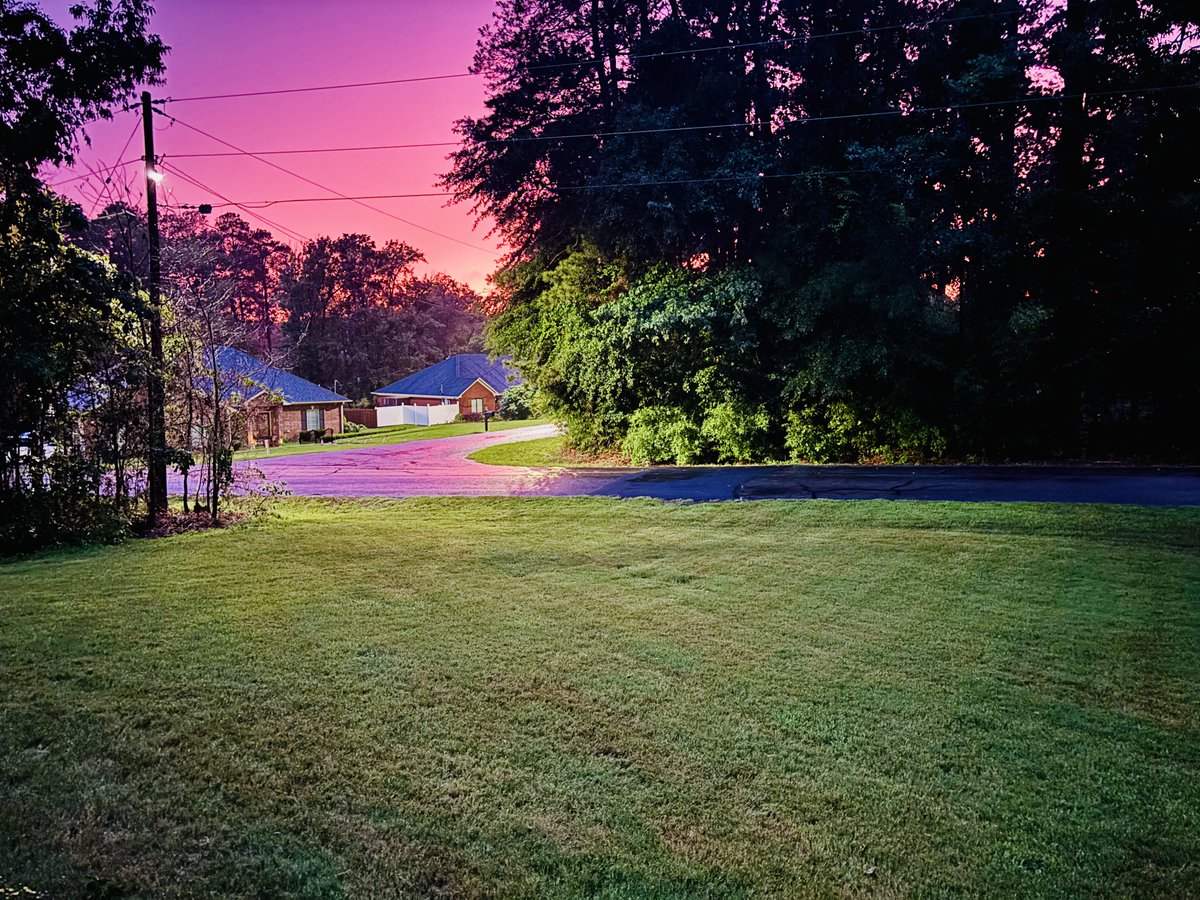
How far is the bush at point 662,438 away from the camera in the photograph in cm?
1856

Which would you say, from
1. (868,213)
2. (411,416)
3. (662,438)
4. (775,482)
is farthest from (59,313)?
(411,416)

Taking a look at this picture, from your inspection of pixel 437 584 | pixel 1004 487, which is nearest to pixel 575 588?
pixel 437 584

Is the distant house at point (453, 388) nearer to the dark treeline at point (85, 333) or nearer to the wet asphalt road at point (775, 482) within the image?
the wet asphalt road at point (775, 482)

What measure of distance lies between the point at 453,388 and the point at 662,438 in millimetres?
38074

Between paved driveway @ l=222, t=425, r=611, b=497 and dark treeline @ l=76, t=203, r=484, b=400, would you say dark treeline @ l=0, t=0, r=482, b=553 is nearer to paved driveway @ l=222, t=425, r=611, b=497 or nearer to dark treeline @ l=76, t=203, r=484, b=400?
paved driveway @ l=222, t=425, r=611, b=497

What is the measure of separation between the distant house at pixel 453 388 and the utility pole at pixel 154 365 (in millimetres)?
42485

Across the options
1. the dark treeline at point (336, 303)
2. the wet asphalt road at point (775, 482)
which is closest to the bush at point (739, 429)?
the wet asphalt road at point (775, 482)

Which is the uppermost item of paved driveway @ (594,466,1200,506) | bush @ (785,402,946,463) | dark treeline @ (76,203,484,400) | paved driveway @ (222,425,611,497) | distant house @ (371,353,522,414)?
dark treeline @ (76,203,484,400)

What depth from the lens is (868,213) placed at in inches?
642

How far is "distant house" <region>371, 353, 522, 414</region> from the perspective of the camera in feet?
179

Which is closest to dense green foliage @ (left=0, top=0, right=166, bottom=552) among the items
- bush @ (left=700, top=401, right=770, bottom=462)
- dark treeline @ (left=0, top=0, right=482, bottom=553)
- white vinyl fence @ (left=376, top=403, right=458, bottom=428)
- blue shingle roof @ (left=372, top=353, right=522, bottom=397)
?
dark treeline @ (left=0, top=0, right=482, bottom=553)

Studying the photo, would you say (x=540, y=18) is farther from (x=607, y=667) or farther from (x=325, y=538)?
(x=607, y=667)

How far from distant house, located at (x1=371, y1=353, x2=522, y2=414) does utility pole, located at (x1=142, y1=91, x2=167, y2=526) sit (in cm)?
4249

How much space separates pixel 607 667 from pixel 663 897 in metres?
2.17
